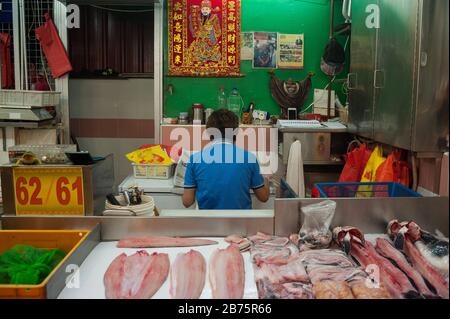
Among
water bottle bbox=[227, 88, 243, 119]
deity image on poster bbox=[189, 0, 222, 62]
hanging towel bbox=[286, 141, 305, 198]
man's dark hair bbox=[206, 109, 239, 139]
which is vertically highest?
deity image on poster bbox=[189, 0, 222, 62]

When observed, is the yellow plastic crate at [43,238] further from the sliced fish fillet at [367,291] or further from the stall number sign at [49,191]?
the sliced fish fillet at [367,291]

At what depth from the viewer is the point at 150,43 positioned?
5676 millimetres

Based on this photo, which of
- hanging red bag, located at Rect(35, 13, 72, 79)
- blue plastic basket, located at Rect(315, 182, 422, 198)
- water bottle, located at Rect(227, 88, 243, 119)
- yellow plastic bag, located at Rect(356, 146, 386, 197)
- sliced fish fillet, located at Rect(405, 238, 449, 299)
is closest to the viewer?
sliced fish fillet, located at Rect(405, 238, 449, 299)

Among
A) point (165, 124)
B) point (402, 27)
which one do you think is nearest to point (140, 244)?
point (402, 27)

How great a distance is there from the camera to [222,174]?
2.85m

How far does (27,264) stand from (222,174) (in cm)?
140

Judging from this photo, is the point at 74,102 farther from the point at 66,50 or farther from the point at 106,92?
the point at 66,50

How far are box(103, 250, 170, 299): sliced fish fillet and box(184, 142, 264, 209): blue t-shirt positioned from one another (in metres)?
1.03

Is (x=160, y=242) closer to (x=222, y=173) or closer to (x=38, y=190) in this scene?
(x=38, y=190)

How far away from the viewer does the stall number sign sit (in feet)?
6.75

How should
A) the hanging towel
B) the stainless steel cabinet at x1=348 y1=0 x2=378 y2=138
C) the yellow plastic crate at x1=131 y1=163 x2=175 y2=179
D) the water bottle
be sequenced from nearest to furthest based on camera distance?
the stainless steel cabinet at x1=348 y1=0 x2=378 y2=138, the yellow plastic crate at x1=131 y1=163 x2=175 y2=179, the hanging towel, the water bottle

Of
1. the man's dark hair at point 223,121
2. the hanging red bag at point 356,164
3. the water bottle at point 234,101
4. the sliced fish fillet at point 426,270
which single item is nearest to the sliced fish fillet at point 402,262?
the sliced fish fillet at point 426,270

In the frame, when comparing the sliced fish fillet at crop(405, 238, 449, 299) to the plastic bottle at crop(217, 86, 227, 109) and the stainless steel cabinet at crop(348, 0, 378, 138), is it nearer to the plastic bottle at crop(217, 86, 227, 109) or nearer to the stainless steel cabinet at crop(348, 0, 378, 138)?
the stainless steel cabinet at crop(348, 0, 378, 138)

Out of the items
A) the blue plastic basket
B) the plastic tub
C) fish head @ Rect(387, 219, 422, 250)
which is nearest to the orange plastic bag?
the blue plastic basket
